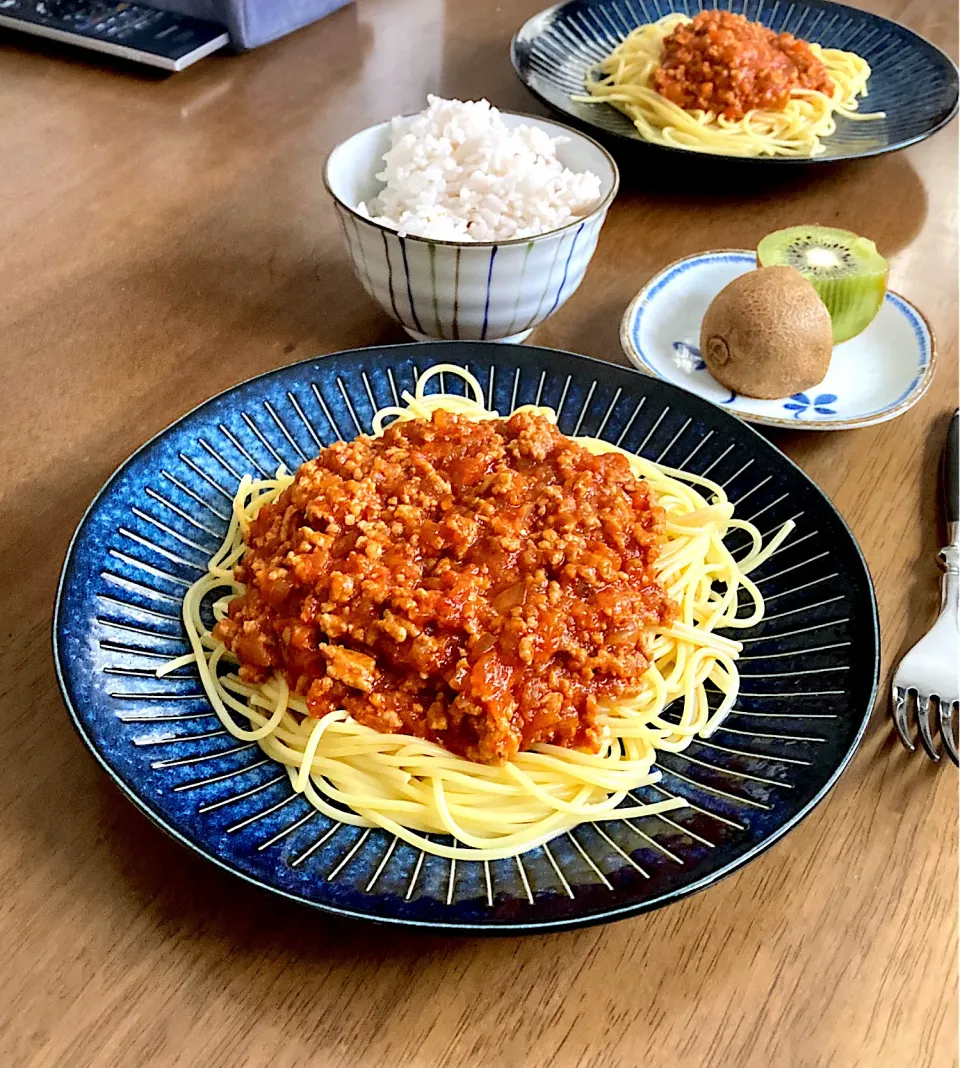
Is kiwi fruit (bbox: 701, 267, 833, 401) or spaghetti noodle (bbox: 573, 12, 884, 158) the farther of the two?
spaghetti noodle (bbox: 573, 12, 884, 158)

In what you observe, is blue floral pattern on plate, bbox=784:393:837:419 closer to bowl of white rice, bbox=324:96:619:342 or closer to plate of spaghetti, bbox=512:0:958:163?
bowl of white rice, bbox=324:96:619:342

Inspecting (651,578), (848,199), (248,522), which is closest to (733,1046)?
(651,578)

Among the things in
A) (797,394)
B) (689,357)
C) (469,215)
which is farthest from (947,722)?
(469,215)

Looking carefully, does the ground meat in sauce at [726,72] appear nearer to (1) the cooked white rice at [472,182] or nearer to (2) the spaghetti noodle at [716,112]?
(2) the spaghetti noodle at [716,112]

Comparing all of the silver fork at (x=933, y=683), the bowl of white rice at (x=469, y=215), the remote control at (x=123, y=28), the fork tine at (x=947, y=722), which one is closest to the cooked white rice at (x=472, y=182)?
the bowl of white rice at (x=469, y=215)

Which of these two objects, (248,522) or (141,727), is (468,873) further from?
(248,522)

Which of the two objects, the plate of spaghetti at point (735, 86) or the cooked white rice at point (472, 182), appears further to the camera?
the plate of spaghetti at point (735, 86)

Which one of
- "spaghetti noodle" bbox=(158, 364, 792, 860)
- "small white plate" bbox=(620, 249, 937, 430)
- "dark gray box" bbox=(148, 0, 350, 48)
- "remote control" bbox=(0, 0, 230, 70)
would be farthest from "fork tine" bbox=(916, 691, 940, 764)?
"dark gray box" bbox=(148, 0, 350, 48)
